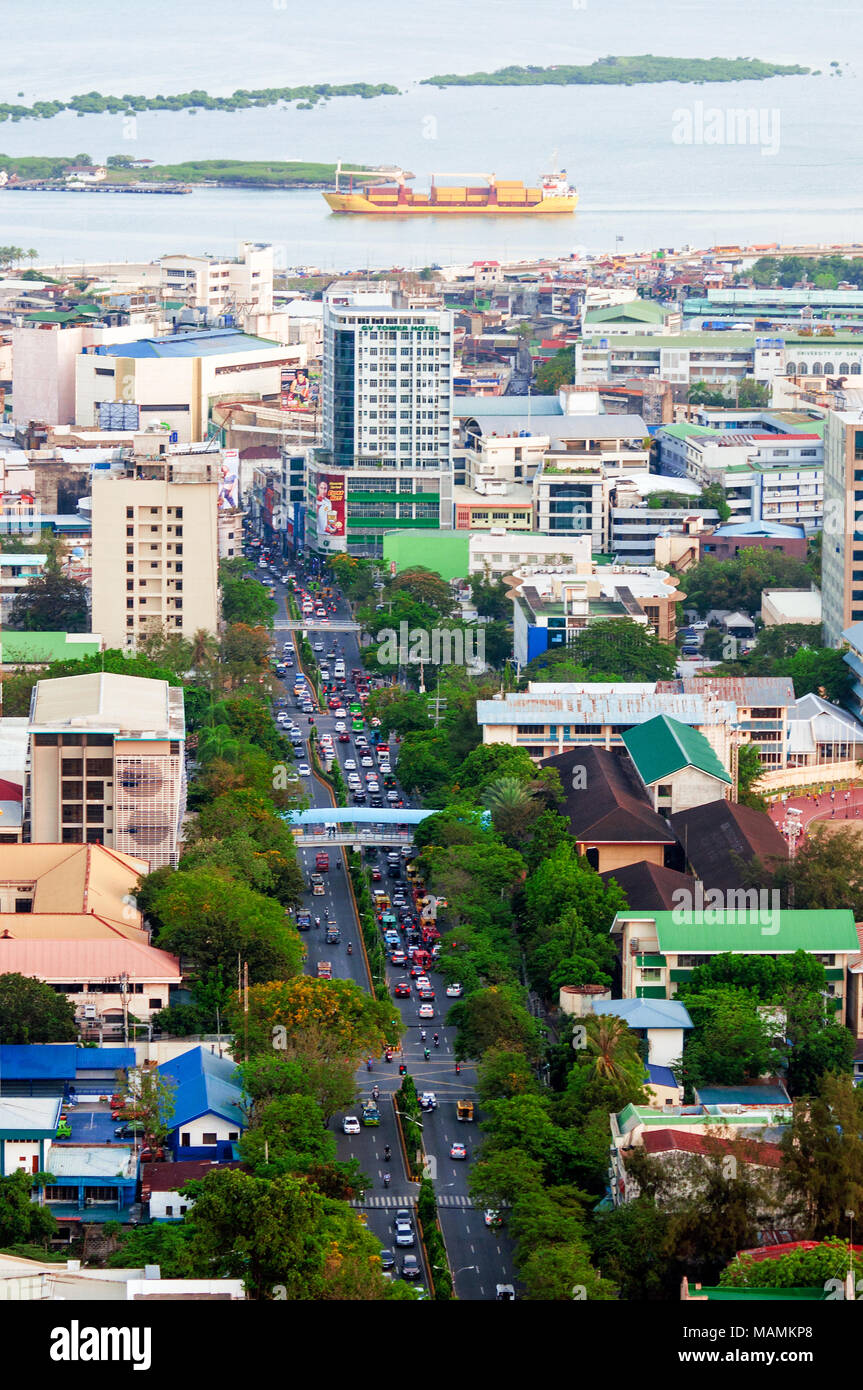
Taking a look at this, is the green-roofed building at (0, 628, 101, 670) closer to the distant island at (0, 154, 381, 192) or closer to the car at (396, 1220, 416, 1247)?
the car at (396, 1220, 416, 1247)

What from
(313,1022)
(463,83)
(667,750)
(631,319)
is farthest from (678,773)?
(463,83)

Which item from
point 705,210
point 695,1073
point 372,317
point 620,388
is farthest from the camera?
point 705,210

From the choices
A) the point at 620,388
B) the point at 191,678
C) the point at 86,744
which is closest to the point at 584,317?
the point at 620,388

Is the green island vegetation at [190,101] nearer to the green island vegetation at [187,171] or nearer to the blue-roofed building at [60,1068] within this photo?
the green island vegetation at [187,171]

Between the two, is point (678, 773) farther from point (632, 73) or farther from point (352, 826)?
point (632, 73)

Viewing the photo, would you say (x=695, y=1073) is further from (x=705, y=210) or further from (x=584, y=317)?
(x=705, y=210)

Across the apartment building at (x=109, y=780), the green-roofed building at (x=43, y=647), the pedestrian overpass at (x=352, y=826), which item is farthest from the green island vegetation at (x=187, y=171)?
the apartment building at (x=109, y=780)
